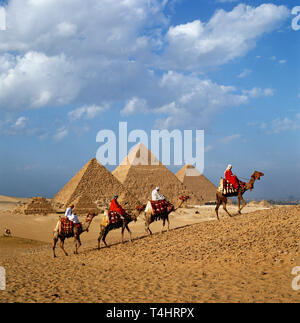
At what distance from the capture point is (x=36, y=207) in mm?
37781

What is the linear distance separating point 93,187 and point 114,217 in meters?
39.9

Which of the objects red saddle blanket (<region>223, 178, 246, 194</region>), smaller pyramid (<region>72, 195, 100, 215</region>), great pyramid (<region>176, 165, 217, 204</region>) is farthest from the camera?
great pyramid (<region>176, 165, 217, 204</region>)

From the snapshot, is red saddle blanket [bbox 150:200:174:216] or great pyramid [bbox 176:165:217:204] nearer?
red saddle blanket [bbox 150:200:174:216]

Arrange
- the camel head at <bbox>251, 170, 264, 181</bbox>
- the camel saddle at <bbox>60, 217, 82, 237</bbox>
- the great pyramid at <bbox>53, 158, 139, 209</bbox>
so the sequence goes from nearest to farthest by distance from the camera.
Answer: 1. the camel saddle at <bbox>60, 217, 82, 237</bbox>
2. the camel head at <bbox>251, 170, 264, 181</bbox>
3. the great pyramid at <bbox>53, 158, 139, 209</bbox>

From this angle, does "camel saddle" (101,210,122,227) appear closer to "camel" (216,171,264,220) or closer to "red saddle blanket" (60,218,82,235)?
"red saddle blanket" (60,218,82,235)

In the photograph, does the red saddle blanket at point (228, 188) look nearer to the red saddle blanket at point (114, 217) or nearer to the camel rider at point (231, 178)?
the camel rider at point (231, 178)

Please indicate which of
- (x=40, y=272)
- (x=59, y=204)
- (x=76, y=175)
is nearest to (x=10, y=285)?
(x=40, y=272)

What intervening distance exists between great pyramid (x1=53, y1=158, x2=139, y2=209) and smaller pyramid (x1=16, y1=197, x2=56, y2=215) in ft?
32.0

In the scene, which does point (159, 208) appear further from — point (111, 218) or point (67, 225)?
point (67, 225)

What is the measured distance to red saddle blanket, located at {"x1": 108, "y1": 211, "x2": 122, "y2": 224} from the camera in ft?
42.6

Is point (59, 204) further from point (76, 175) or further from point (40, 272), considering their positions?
point (40, 272)

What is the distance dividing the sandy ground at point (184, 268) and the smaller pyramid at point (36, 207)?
2484 centimetres

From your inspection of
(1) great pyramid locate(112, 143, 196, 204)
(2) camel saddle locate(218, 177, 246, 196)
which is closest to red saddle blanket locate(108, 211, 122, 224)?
(2) camel saddle locate(218, 177, 246, 196)
